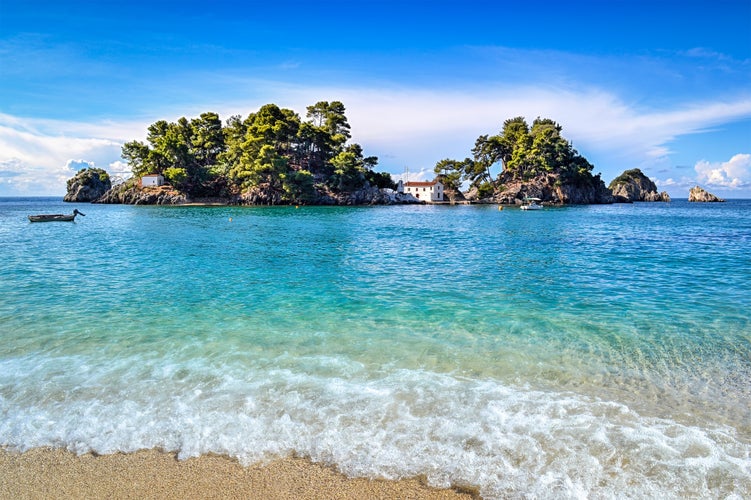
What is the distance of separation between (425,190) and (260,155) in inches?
2077

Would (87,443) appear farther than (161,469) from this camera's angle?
Yes

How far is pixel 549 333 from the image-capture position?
10141 mm

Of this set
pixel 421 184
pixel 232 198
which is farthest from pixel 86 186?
pixel 421 184

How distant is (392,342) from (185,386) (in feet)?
13.9

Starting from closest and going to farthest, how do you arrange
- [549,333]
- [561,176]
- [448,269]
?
[549,333] < [448,269] < [561,176]

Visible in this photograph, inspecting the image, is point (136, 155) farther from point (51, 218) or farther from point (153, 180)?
point (51, 218)

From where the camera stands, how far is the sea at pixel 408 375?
520cm

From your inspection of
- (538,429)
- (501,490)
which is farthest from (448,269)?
(501,490)

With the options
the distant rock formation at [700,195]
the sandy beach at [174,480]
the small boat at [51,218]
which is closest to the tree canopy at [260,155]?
the small boat at [51,218]

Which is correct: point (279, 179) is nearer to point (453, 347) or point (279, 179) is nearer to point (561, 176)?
point (561, 176)

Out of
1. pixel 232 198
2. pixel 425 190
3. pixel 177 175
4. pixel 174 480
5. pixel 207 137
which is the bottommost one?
pixel 174 480

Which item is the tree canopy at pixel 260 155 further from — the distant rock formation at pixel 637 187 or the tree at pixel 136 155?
the distant rock formation at pixel 637 187

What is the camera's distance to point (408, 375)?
7.60 meters

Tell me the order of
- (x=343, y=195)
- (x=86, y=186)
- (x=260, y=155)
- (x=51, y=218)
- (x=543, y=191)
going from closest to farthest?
(x=51, y=218) < (x=260, y=155) < (x=343, y=195) < (x=543, y=191) < (x=86, y=186)
